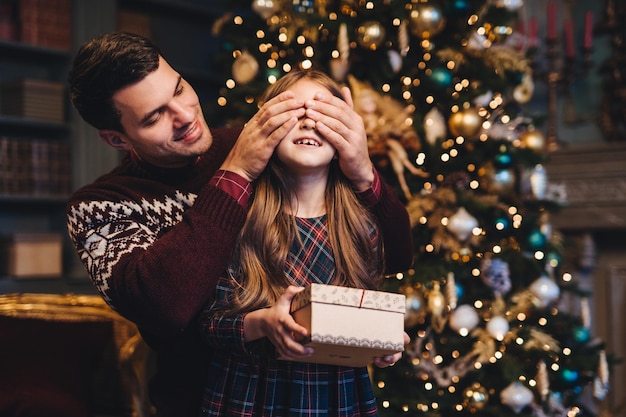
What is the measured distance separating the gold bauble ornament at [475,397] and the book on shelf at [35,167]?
2.25m

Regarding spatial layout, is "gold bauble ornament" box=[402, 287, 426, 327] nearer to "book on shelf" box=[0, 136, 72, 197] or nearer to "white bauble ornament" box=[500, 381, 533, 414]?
"white bauble ornament" box=[500, 381, 533, 414]

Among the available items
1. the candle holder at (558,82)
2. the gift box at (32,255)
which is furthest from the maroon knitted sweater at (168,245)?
the candle holder at (558,82)

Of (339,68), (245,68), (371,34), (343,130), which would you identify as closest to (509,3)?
(371,34)

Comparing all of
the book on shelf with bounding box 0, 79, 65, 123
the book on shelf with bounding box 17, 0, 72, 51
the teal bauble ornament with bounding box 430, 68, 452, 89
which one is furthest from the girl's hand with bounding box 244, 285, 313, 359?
the book on shelf with bounding box 17, 0, 72, 51

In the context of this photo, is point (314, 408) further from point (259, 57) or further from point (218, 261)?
point (259, 57)

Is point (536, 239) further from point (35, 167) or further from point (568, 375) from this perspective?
point (35, 167)

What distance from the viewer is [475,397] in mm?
2635

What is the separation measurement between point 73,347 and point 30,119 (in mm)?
1869

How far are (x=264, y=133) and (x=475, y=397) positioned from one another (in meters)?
1.62

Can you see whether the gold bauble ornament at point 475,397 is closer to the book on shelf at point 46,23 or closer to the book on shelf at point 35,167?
the book on shelf at point 35,167

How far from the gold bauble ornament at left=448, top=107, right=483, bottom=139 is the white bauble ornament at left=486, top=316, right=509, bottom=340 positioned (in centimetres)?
68

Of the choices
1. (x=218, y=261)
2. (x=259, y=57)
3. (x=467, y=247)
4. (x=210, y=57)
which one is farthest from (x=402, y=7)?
(x=210, y=57)

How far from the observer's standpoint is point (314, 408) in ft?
4.46

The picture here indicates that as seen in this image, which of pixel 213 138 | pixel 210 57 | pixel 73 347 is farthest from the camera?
pixel 210 57
